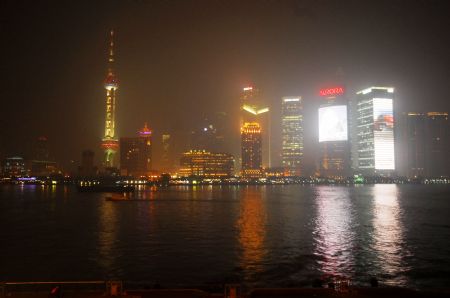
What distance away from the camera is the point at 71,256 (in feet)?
118

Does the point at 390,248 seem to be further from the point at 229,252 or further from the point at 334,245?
the point at 229,252

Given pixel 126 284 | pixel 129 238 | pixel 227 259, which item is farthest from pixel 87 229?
pixel 126 284

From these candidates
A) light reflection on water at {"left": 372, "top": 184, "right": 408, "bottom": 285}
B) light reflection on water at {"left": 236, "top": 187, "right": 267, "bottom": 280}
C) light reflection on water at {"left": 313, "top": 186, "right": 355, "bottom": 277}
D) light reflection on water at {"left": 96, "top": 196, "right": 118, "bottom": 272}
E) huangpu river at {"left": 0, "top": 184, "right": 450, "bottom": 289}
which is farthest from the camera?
light reflection on water at {"left": 96, "top": 196, "right": 118, "bottom": 272}

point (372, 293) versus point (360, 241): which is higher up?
point (372, 293)

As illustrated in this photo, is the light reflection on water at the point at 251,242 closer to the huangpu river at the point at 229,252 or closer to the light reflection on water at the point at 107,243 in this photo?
the huangpu river at the point at 229,252

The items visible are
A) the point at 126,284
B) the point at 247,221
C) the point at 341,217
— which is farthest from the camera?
the point at 341,217

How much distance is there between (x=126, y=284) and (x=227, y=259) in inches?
408

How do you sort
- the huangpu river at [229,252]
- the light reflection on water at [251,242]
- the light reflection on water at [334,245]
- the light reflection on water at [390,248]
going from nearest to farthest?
the huangpu river at [229,252]
the light reflection on water at [390,248]
the light reflection on water at [334,245]
the light reflection on water at [251,242]

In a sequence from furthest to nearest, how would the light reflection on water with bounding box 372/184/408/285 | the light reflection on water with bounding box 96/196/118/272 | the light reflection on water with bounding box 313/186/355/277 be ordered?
the light reflection on water with bounding box 96/196/118/272, the light reflection on water with bounding box 313/186/355/277, the light reflection on water with bounding box 372/184/408/285

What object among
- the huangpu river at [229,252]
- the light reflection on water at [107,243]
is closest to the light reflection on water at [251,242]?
the huangpu river at [229,252]

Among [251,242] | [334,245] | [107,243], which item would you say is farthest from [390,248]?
[107,243]

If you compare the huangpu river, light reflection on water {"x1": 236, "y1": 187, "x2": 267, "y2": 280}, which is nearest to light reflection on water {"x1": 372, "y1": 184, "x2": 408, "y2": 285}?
the huangpu river

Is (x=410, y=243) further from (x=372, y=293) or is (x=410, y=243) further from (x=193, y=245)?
(x=372, y=293)

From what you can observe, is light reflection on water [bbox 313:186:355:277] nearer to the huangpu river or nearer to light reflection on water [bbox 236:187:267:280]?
the huangpu river
